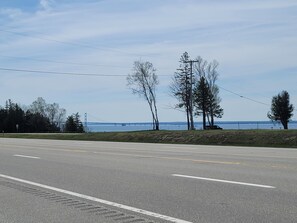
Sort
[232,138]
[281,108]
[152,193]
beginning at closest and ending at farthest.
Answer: [152,193], [232,138], [281,108]

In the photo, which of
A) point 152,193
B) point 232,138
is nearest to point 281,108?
point 232,138

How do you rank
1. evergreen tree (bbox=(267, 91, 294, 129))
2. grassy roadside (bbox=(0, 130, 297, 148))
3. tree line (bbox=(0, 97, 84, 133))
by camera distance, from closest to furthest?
grassy roadside (bbox=(0, 130, 297, 148)), evergreen tree (bbox=(267, 91, 294, 129)), tree line (bbox=(0, 97, 84, 133))

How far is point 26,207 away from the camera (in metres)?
8.41

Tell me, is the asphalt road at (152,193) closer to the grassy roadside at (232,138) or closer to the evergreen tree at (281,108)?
the grassy roadside at (232,138)

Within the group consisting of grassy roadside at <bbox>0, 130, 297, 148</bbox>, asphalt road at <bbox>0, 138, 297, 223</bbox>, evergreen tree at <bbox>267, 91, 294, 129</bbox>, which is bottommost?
asphalt road at <bbox>0, 138, 297, 223</bbox>

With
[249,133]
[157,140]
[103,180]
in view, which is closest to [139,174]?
[103,180]

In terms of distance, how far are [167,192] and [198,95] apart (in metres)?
77.6

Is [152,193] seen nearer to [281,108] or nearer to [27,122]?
[281,108]

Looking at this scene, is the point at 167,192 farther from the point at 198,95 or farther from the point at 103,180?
the point at 198,95

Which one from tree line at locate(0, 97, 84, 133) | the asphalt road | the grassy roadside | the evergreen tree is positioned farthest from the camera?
tree line at locate(0, 97, 84, 133)

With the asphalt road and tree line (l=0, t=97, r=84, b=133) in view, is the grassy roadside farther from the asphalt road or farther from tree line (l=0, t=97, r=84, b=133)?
tree line (l=0, t=97, r=84, b=133)

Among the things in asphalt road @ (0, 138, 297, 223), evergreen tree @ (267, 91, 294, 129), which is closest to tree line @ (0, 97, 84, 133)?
evergreen tree @ (267, 91, 294, 129)

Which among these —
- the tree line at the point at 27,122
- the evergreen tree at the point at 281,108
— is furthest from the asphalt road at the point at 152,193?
the tree line at the point at 27,122

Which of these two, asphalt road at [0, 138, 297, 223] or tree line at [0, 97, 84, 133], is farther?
tree line at [0, 97, 84, 133]
